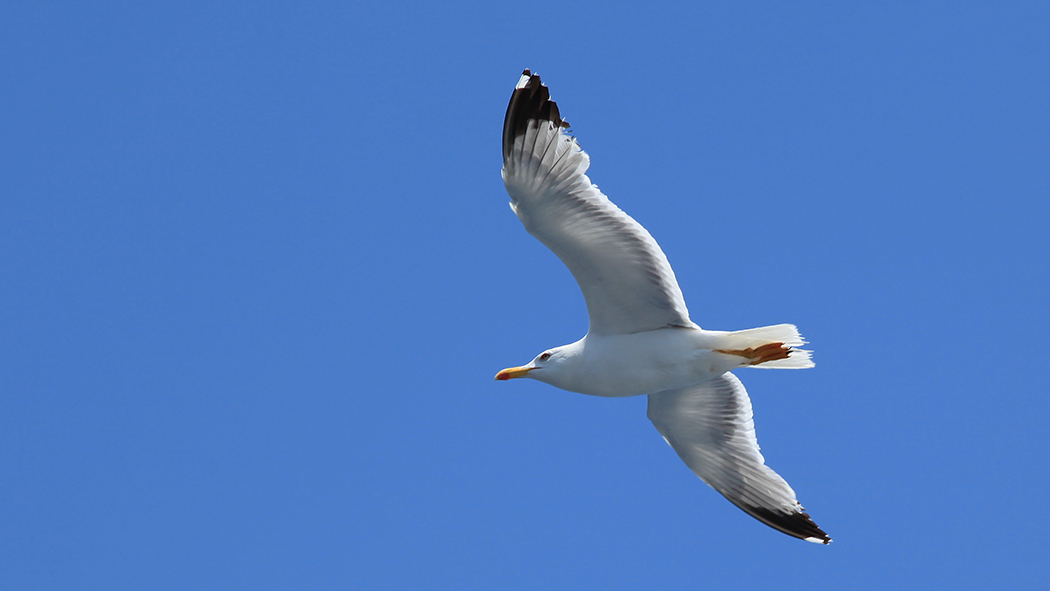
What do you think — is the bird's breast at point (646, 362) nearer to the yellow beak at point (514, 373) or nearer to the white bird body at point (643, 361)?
the white bird body at point (643, 361)

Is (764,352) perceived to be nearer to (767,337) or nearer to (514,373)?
(767,337)

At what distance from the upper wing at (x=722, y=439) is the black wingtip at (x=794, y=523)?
0.6 inches

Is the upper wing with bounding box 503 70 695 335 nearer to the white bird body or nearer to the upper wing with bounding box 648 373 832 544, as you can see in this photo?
the white bird body

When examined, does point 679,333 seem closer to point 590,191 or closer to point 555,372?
point 555,372

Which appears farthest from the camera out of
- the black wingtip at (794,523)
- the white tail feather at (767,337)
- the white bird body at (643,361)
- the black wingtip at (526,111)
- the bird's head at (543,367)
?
the black wingtip at (794,523)

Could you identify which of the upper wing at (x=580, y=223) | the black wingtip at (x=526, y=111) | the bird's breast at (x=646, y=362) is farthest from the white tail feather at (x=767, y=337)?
the black wingtip at (x=526, y=111)

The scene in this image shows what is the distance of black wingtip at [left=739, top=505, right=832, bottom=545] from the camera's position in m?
Answer: 8.58

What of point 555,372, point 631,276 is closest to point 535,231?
point 631,276

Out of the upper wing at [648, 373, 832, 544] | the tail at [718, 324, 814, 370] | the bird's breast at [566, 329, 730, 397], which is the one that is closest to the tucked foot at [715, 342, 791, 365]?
the tail at [718, 324, 814, 370]

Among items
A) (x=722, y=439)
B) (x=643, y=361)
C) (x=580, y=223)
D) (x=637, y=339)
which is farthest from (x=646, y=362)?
(x=722, y=439)

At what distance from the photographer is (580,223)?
280 inches

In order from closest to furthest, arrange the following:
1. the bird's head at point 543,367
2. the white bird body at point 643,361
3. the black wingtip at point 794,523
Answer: the white bird body at point 643,361 < the bird's head at point 543,367 < the black wingtip at point 794,523

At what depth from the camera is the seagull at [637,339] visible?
6895 mm

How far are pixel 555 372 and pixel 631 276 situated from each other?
47.3 inches
